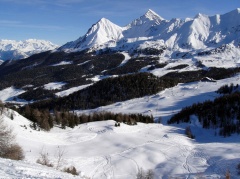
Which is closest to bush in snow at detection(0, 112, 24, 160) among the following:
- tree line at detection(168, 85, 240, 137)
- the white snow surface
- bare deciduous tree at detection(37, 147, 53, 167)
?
the white snow surface

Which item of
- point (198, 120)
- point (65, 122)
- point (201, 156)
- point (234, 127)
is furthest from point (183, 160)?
point (198, 120)

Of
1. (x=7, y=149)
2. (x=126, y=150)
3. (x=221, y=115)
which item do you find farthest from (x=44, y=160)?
(x=221, y=115)

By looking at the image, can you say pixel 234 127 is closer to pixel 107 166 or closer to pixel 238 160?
pixel 238 160

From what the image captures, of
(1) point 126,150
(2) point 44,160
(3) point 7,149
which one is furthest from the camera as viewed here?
(1) point 126,150

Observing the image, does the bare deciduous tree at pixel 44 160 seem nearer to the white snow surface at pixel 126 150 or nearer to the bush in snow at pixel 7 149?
the white snow surface at pixel 126 150

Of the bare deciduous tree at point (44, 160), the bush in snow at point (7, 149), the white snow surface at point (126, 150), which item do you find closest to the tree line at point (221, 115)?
the white snow surface at point (126, 150)

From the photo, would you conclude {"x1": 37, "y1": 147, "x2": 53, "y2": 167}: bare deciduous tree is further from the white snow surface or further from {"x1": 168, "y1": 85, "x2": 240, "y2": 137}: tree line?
{"x1": 168, "y1": 85, "x2": 240, "y2": 137}: tree line

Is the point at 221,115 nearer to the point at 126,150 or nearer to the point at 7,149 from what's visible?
the point at 126,150

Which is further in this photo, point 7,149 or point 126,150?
point 126,150

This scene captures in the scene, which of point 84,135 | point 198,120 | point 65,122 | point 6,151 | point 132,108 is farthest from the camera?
point 132,108

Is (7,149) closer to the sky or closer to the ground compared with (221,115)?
closer to the sky

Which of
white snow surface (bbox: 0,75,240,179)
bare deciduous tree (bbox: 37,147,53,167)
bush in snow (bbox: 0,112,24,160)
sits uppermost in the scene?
bush in snow (bbox: 0,112,24,160)
